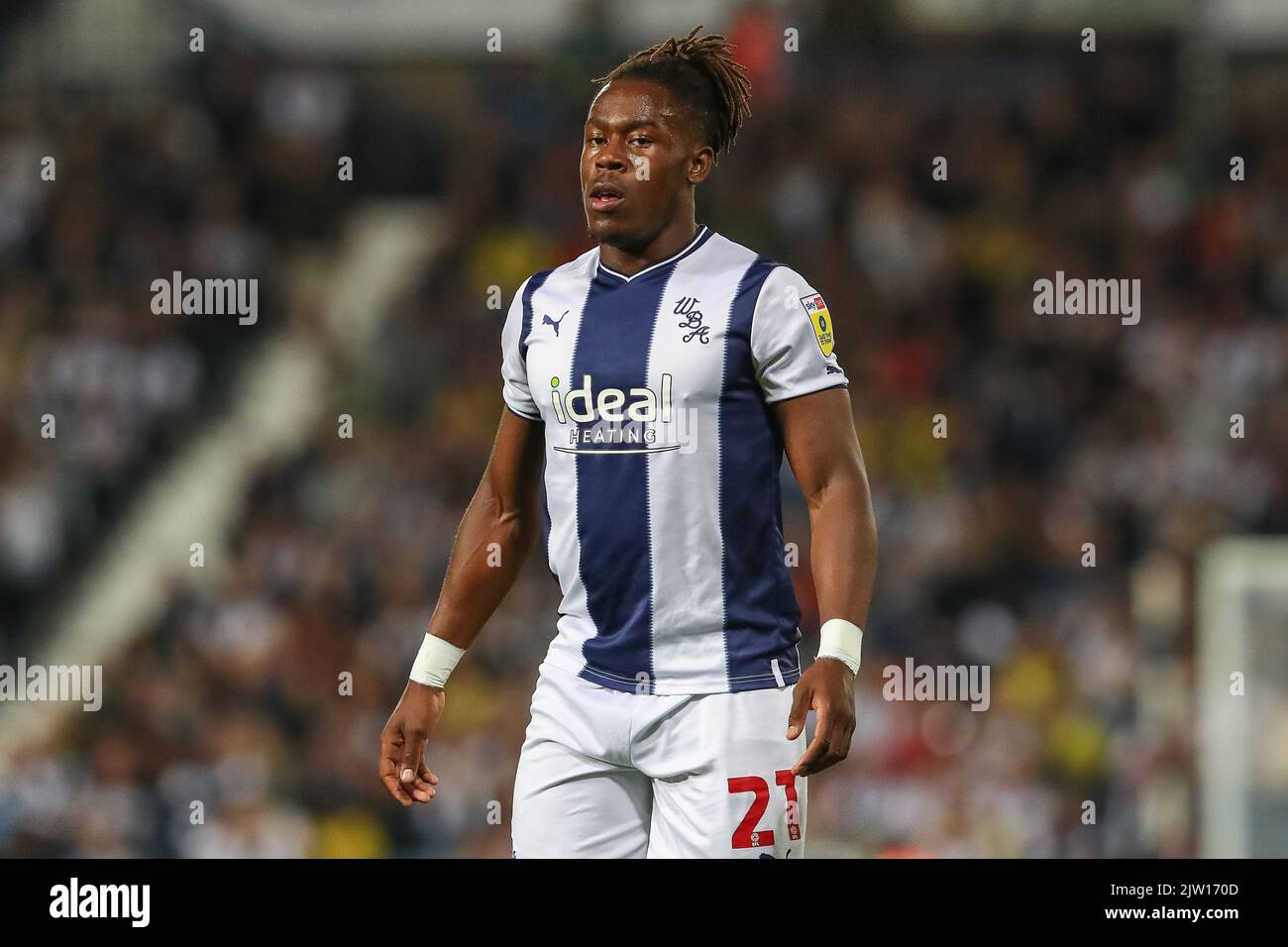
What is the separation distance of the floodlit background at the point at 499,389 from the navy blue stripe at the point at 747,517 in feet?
14.5

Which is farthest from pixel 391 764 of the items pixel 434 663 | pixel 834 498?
pixel 834 498

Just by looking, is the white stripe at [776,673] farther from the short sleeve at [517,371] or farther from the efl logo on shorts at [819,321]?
the short sleeve at [517,371]

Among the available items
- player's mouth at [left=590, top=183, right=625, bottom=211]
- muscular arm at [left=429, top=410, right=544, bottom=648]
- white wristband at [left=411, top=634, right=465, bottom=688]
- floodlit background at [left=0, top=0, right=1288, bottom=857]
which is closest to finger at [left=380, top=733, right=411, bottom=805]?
white wristband at [left=411, top=634, right=465, bottom=688]

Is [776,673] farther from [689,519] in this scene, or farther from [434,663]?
[434,663]

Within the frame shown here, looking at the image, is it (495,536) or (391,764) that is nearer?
(391,764)

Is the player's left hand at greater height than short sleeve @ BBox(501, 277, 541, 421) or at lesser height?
lesser

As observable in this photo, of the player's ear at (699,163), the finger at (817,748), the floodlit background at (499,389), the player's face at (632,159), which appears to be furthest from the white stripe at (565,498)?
the floodlit background at (499,389)

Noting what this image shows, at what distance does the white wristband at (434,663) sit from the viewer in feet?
12.4

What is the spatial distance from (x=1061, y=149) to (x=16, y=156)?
21.7 feet

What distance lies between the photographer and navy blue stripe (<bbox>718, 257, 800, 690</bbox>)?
11.4ft

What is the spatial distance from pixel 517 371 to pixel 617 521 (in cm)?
45

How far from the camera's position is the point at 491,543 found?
3836mm

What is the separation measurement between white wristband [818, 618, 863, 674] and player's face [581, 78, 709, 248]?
0.90 metres

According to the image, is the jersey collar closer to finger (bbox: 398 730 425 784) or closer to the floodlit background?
finger (bbox: 398 730 425 784)
